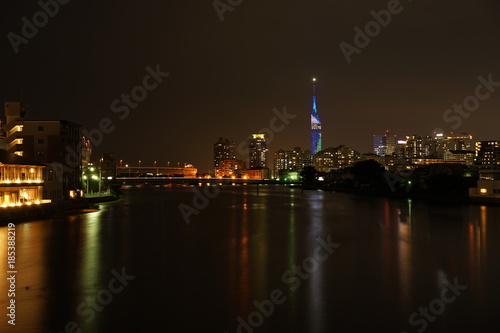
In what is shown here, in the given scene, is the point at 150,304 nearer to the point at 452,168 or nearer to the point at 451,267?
the point at 451,267

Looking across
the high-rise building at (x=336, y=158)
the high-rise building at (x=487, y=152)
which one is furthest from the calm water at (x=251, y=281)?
the high-rise building at (x=336, y=158)

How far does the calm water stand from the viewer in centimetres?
429

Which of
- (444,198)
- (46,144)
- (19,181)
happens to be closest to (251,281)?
(19,181)

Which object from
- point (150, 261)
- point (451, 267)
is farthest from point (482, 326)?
point (150, 261)

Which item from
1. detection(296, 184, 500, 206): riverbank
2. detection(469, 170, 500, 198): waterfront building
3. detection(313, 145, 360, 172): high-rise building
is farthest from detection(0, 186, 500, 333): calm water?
detection(313, 145, 360, 172): high-rise building

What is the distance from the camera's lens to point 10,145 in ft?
62.3

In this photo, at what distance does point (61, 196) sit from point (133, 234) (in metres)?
8.18

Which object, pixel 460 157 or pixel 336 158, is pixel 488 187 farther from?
pixel 336 158

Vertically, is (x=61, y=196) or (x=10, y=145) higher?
(x=10, y=145)

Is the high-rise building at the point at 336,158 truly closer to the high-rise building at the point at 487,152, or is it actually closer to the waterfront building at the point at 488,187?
the high-rise building at the point at 487,152

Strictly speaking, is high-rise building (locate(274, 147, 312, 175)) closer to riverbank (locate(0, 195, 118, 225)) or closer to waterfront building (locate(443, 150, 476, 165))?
waterfront building (locate(443, 150, 476, 165))

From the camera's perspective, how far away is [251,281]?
5836 mm

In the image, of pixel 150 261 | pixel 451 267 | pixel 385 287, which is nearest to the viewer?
pixel 385 287

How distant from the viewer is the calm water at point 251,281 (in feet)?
14.1
